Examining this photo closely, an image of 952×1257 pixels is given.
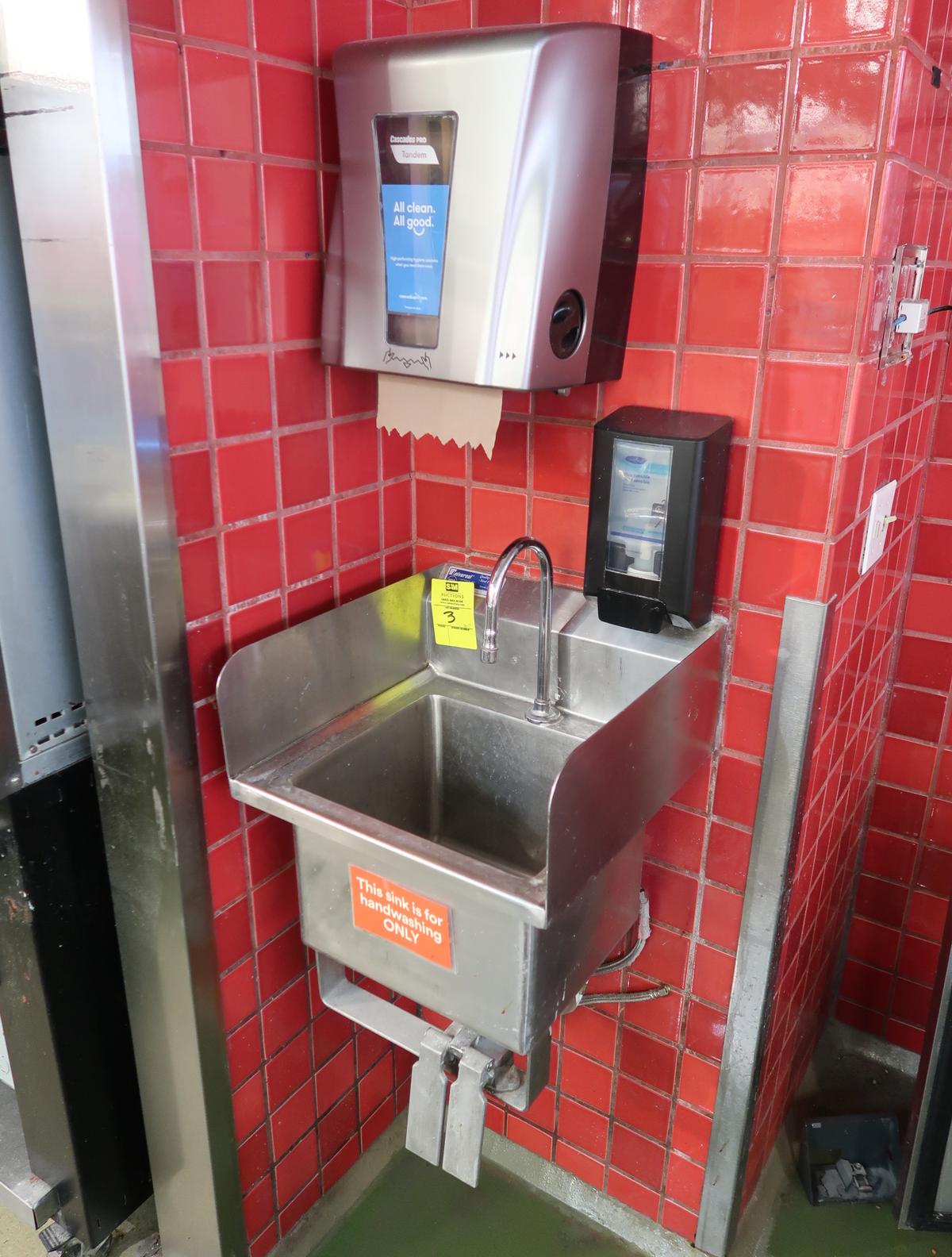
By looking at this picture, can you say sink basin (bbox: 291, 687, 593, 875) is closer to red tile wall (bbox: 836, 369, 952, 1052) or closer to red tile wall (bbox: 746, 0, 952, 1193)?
red tile wall (bbox: 746, 0, 952, 1193)

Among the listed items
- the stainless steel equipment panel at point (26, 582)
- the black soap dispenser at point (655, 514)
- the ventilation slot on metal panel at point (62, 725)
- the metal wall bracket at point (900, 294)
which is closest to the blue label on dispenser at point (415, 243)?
the black soap dispenser at point (655, 514)

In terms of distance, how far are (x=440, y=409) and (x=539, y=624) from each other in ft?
1.10

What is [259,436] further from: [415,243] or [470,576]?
[470,576]

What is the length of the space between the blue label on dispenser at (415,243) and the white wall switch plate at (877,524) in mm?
693

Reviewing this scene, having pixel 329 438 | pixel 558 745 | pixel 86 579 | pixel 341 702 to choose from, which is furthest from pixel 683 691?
pixel 86 579

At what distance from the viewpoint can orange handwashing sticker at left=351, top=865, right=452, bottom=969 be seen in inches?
45.3

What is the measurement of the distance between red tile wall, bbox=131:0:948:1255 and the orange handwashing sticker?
236mm

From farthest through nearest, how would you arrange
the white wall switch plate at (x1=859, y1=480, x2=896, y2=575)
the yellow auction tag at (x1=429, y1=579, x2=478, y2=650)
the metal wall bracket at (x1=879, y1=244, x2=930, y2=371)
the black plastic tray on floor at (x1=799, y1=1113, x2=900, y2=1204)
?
the black plastic tray on floor at (x1=799, y1=1113, x2=900, y2=1204)
the yellow auction tag at (x1=429, y1=579, x2=478, y2=650)
the white wall switch plate at (x1=859, y1=480, x2=896, y2=575)
the metal wall bracket at (x1=879, y1=244, x2=930, y2=371)

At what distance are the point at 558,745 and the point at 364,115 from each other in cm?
88

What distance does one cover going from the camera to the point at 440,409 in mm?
1290

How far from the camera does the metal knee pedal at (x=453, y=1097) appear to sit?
1.27 m

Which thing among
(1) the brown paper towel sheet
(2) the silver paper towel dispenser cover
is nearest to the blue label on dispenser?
(2) the silver paper towel dispenser cover

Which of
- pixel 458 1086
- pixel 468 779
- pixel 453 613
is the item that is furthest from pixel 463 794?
pixel 458 1086

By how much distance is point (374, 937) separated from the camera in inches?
48.8
